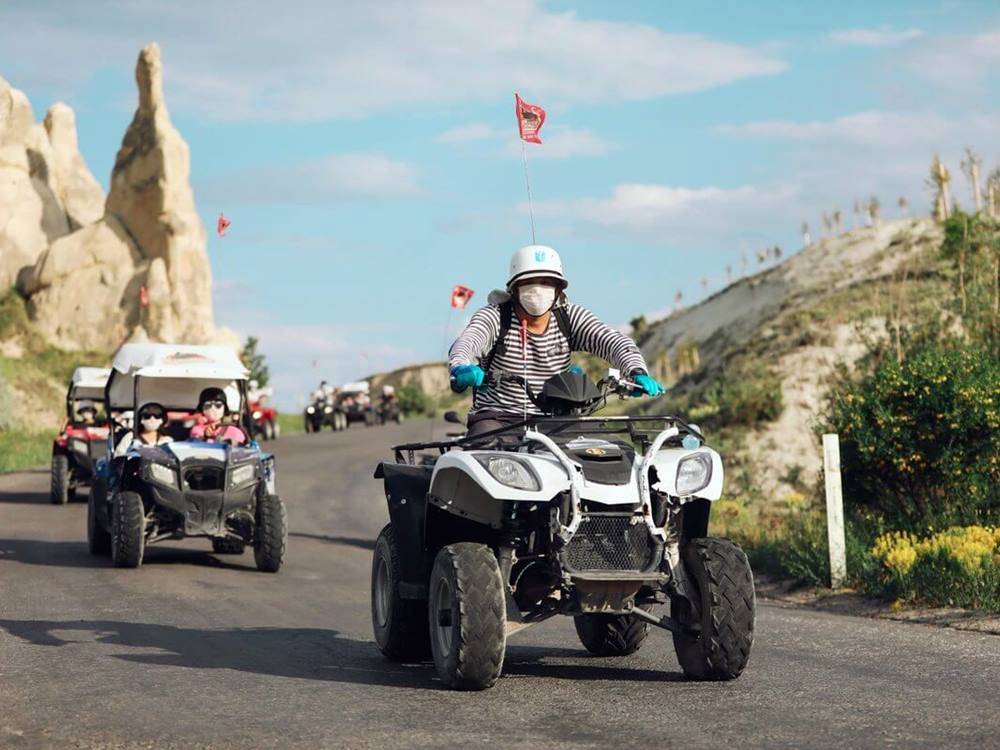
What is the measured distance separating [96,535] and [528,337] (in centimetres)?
1007

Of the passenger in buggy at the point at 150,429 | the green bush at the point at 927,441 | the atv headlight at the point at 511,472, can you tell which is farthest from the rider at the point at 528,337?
the passenger in buggy at the point at 150,429

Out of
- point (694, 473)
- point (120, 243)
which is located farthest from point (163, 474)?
point (120, 243)

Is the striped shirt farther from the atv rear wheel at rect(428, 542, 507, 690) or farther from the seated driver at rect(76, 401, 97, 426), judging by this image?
the seated driver at rect(76, 401, 97, 426)

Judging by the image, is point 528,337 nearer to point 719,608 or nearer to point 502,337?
point 502,337

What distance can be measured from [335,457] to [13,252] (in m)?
30.5

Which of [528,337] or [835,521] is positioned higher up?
[528,337]

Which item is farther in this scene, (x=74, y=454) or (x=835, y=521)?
(x=74, y=454)

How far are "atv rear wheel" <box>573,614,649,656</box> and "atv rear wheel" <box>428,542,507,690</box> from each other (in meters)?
1.80

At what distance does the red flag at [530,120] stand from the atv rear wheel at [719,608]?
4.89m

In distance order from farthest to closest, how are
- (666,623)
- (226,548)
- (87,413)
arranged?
1. (87,413)
2. (226,548)
3. (666,623)

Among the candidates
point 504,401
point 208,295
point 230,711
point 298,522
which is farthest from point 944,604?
point 208,295

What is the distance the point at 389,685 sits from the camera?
8586 mm

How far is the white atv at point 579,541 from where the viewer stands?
8016 mm

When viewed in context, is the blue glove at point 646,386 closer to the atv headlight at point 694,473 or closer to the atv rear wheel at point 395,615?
the atv headlight at point 694,473
